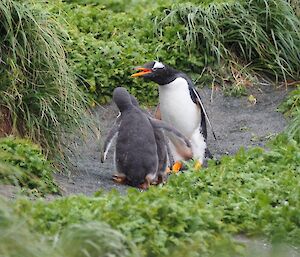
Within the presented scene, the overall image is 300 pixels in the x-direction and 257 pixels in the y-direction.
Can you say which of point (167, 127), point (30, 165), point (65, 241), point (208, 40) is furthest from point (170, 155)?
point (65, 241)

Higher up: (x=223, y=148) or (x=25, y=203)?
(x=25, y=203)

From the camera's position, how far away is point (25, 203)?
6.00 m

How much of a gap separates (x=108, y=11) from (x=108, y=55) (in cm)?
147

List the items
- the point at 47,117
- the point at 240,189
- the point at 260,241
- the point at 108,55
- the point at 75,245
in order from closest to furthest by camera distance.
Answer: the point at 75,245
the point at 260,241
the point at 240,189
the point at 47,117
the point at 108,55

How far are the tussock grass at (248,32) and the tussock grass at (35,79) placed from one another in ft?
10.5

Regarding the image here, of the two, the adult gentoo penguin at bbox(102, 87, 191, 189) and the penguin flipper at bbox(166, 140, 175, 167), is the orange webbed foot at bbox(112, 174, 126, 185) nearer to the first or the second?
the adult gentoo penguin at bbox(102, 87, 191, 189)

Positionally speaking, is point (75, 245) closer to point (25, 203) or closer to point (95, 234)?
point (95, 234)

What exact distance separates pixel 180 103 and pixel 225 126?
3.85 ft

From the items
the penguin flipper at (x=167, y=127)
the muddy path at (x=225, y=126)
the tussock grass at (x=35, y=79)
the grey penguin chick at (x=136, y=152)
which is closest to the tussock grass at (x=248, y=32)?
the muddy path at (x=225, y=126)

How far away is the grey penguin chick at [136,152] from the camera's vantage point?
9.13 m

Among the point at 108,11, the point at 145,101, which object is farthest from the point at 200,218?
the point at 108,11

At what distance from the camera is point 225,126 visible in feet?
37.8

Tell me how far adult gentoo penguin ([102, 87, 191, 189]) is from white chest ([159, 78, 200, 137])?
1178 millimetres

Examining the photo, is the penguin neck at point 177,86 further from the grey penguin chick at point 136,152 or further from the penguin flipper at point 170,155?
the grey penguin chick at point 136,152
